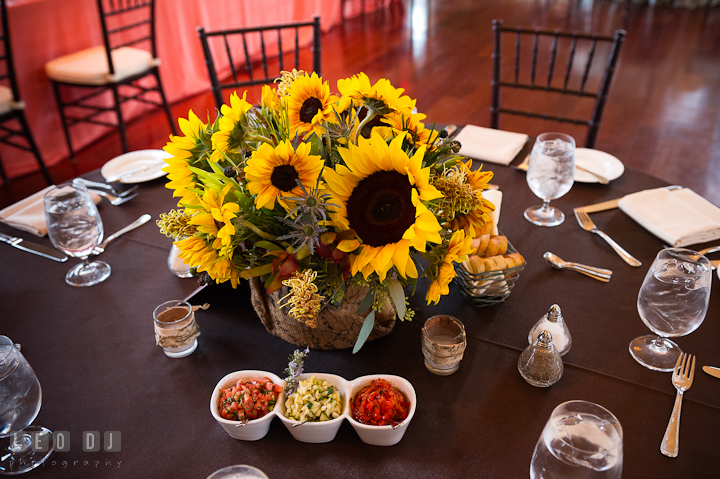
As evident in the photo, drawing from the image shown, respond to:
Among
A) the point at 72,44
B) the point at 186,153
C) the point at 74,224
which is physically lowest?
the point at 74,224

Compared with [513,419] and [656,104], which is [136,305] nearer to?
[513,419]

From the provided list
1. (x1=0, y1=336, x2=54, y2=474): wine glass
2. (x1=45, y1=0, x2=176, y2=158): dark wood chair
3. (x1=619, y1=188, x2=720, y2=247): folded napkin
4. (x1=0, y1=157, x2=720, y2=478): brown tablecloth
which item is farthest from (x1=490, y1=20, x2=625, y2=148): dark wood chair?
(x1=45, y1=0, x2=176, y2=158): dark wood chair

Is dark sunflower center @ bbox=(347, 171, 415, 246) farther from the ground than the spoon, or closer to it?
farther from the ground

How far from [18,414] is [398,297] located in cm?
56

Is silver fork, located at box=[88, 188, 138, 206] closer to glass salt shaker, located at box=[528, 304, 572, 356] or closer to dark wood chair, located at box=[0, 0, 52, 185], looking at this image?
glass salt shaker, located at box=[528, 304, 572, 356]

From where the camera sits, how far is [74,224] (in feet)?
3.61

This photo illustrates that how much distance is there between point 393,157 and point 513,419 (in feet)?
1.51

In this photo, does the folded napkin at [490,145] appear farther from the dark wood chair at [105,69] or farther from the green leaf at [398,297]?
the dark wood chair at [105,69]

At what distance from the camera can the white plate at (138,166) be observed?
4.86 ft

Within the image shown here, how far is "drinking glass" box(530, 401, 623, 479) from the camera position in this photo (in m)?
0.55

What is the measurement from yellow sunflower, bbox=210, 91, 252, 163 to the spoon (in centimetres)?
72

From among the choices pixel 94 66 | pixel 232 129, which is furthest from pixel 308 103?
pixel 94 66

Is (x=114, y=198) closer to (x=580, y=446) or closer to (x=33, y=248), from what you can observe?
(x=33, y=248)

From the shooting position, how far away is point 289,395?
0.81 metres
